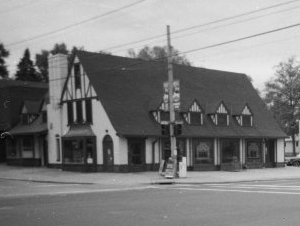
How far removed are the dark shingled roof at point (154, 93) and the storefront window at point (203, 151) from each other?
758 millimetres

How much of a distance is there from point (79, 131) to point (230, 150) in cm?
1276

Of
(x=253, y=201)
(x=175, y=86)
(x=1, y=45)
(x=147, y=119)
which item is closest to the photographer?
(x=253, y=201)

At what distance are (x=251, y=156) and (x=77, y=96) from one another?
630 inches

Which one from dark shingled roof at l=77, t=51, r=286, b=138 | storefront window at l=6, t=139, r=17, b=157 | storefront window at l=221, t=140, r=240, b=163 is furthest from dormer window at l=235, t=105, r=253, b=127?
storefront window at l=6, t=139, r=17, b=157

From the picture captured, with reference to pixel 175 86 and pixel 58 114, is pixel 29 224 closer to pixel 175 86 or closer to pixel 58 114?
pixel 175 86

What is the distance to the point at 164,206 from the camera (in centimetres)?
1647

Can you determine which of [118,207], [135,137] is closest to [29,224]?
[118,207]

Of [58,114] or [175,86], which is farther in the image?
[58,114]

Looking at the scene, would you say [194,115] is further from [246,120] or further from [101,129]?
[101,129]

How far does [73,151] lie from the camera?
4006 cm

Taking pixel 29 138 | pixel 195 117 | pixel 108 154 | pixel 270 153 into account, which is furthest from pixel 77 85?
pixel 270 153

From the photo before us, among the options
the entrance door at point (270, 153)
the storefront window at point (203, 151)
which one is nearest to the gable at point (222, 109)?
the storefront window at point (203, 151)

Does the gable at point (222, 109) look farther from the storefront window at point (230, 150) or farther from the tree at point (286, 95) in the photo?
the tree at point (286, 95)

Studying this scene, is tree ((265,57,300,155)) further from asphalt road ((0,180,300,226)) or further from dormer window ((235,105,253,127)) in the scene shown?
asphalt road ((0,180,300,226))
